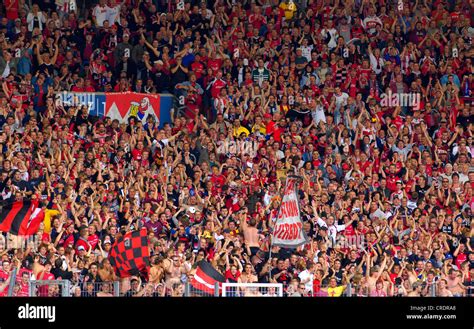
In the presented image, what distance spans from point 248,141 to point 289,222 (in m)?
3.05

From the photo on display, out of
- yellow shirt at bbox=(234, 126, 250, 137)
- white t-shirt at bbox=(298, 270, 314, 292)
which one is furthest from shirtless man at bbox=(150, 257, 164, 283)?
yellow shirt at bbox=(234, 126, 250, 137)

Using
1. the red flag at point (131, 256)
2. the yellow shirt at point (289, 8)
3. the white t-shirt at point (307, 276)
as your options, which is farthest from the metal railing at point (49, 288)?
the yellow shirt at point (289, 8)

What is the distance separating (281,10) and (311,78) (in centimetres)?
211

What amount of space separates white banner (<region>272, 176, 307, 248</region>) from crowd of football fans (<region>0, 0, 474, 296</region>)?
18 cm

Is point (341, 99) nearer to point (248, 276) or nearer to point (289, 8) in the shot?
point (289, 8)

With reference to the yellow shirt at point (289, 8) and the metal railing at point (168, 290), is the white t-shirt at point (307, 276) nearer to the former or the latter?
the metal railing at point (168, 290)

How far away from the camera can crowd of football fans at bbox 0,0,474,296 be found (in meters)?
22.6

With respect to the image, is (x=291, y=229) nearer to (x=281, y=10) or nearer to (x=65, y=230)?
(x=65, y=230)

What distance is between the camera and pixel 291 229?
2327 cm

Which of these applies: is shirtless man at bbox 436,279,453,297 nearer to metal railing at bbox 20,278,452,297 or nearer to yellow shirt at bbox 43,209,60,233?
metal railing at bbox 20,278,452,297
